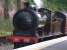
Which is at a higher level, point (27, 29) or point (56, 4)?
point (27, 29)

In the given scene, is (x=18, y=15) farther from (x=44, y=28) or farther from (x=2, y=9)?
(x=2, y=9)

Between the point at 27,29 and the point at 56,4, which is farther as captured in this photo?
the point at 56,4

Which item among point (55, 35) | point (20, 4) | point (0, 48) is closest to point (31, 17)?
point (55, 35)

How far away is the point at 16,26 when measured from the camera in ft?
50.5

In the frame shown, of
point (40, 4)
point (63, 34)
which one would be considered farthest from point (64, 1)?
point (63, 34)

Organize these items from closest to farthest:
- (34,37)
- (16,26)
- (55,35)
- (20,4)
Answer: (34,37) → (16,26) → (55,35) → (20,4)

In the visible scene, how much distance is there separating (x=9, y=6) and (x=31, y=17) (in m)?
9.32

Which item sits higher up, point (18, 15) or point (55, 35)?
point (18, 15)

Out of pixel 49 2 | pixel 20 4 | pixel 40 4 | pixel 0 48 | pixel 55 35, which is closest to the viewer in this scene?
pixel 0 48

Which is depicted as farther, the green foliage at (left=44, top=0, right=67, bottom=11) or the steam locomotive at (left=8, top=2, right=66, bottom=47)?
the green foliage at (left=44, top=0, right=67, bottom=11)

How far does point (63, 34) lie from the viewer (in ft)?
59.8

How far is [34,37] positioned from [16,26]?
4.56ft

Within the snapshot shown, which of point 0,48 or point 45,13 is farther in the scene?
point 45,13

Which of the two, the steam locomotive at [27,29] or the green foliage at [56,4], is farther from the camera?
the green foliage at [56,4]
